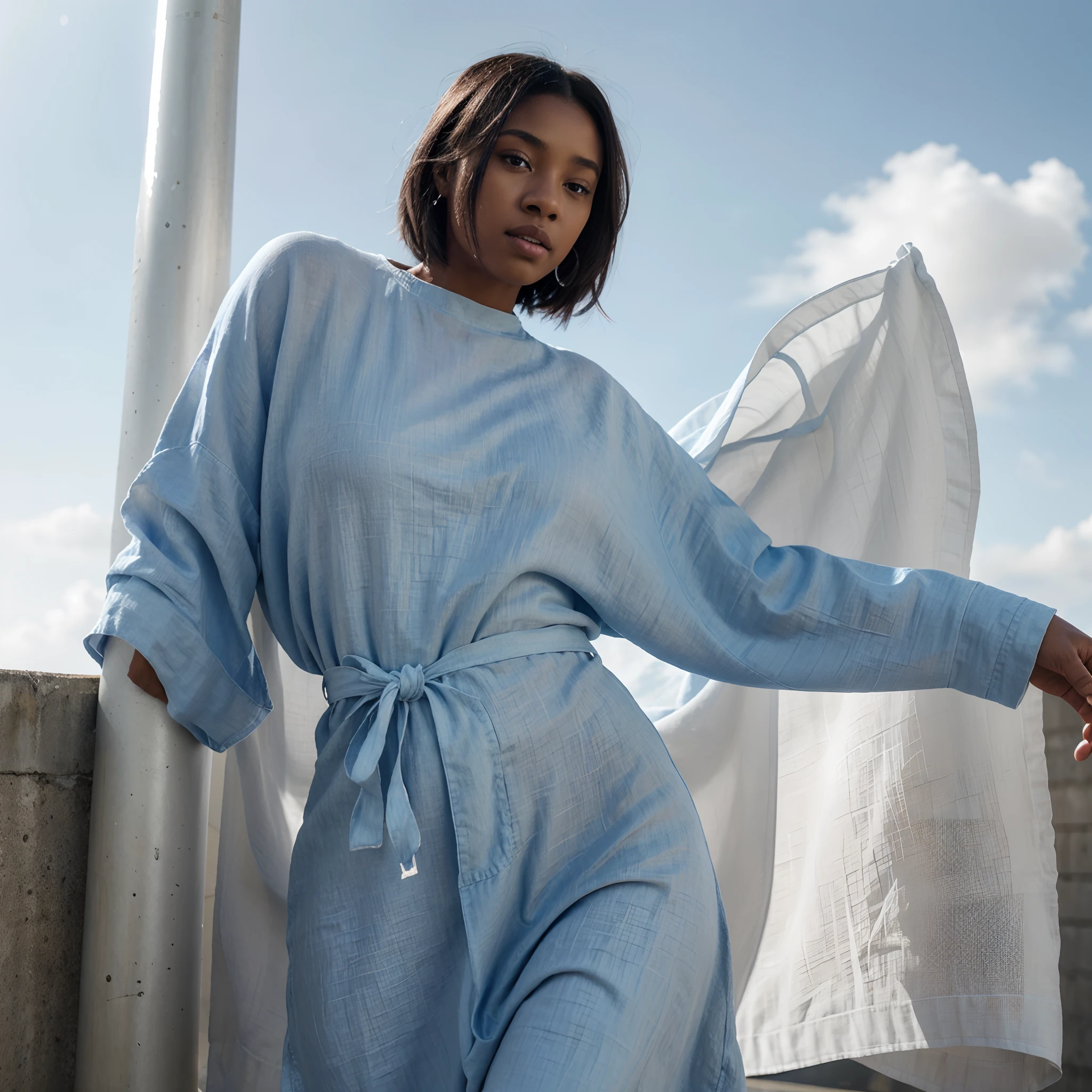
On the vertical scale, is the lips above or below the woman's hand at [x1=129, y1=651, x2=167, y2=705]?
above

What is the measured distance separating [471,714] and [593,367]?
2.01 ft

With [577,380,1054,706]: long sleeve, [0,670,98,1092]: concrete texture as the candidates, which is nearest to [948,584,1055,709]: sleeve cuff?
[577,380,1054,706]: long sleeve

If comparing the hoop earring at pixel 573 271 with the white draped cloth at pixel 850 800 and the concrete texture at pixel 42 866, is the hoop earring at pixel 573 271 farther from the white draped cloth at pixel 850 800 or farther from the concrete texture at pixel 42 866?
the concrete texture at pixel 42 866

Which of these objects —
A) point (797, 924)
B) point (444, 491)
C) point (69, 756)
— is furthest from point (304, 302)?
point (797, 924)

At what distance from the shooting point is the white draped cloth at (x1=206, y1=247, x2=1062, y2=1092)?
67.2 inches

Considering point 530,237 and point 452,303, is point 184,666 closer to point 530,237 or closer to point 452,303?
point 452,303

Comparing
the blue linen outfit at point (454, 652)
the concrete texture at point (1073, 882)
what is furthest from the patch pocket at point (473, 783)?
the concrete texture at point (1073, 882)

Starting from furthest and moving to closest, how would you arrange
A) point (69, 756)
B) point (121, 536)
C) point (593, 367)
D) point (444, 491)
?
point (121, 536)
point (593, 367)
point (69, 756)
point (444, 491)

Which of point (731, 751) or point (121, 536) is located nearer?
point (121, 536)

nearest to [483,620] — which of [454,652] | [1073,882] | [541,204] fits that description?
[454,652]

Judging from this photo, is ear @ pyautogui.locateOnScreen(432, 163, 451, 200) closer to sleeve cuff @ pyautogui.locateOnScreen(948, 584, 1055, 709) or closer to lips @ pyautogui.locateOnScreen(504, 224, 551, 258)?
lips @ pyautogui.locateOnScreen(504, 224, 551, 258)

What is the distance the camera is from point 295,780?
73.2 inches

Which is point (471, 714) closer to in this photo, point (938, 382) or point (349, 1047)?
point (349, 1047)

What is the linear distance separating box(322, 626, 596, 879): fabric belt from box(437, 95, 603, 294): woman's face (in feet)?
1.73
